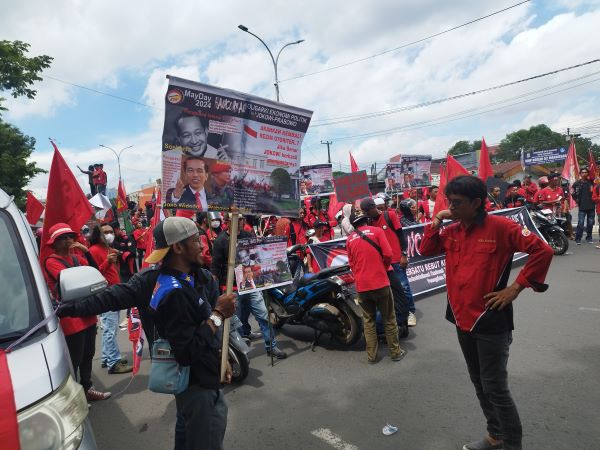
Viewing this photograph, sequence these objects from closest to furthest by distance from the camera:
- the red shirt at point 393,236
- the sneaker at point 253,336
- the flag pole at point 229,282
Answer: the flag pole at point 229,282
the red shirt at point 393,236
the sneaker at point 253,336

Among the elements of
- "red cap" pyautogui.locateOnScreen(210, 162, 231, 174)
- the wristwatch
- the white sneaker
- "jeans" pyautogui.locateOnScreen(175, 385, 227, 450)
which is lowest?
the white sneaker

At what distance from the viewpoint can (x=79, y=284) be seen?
222 cm

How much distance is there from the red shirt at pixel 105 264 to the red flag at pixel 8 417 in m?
3.48

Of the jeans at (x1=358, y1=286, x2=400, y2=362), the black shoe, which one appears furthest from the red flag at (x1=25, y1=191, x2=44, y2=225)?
the jeans at (x1=358, y1=286, x2=400, y2=362)

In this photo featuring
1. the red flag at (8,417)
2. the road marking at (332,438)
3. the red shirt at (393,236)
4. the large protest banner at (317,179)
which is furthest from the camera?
the large protest banner at (317,179)

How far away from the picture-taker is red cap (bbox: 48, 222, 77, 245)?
3.95m

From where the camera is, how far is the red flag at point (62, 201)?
4031 mm

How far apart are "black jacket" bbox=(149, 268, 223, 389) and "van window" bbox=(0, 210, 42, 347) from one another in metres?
0.59

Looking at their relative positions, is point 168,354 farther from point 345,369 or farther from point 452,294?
point 345,369

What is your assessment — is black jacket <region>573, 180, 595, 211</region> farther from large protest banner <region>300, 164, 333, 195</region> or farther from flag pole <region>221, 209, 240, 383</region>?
flag pole <region>221, 209, 240, 383</region>

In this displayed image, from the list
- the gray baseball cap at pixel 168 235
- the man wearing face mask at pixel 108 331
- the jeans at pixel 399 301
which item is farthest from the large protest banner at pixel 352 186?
the gray baseball cap at pixel 168 235

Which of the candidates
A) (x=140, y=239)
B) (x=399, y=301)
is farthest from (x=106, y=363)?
(x=140, y=239)

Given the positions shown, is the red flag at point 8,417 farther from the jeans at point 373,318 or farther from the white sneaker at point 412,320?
the white sneaker at point 412,320

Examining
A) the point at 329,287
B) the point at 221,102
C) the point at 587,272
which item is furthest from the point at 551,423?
the point at 587,272
